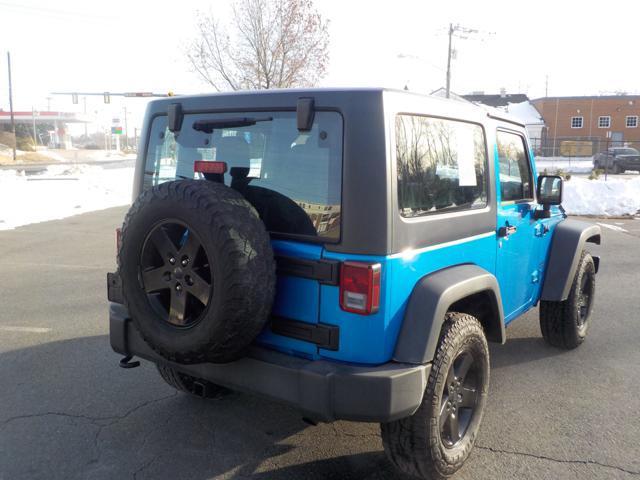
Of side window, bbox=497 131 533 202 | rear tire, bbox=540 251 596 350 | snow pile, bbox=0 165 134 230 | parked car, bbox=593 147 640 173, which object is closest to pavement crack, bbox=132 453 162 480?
side window, bbox=497 131 533 202

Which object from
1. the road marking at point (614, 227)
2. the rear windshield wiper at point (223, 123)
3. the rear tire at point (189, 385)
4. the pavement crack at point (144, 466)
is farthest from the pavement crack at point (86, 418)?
the road marking at point (614, 227)

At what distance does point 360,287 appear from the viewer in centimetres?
249

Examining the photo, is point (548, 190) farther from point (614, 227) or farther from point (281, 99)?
point (614, 227)

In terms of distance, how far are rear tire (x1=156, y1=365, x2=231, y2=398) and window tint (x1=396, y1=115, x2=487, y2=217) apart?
1.85m

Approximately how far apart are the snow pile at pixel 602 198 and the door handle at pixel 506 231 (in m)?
12.1

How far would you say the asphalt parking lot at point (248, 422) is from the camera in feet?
10.0

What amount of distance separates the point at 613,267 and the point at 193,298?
7.56 metres

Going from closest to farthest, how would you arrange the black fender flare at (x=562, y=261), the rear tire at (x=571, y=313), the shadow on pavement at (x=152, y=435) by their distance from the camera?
1. the shadow on pavement at (x=152, y=435)
2. the black fender flare at (x=562, y=261)
3. the rear tire at (x=571, y=313)

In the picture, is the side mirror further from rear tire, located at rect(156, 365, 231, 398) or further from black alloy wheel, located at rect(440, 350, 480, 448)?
rear tire, located at rect(156, 365, 231, 398)

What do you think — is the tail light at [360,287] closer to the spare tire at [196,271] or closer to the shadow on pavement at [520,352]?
the spare tire at [196,271]

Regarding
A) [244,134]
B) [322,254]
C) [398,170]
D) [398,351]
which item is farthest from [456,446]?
[244,134]

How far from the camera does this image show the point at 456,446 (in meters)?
2.99

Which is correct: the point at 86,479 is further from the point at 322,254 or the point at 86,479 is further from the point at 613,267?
the point at 613,267

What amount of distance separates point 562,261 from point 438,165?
2.02 meters
